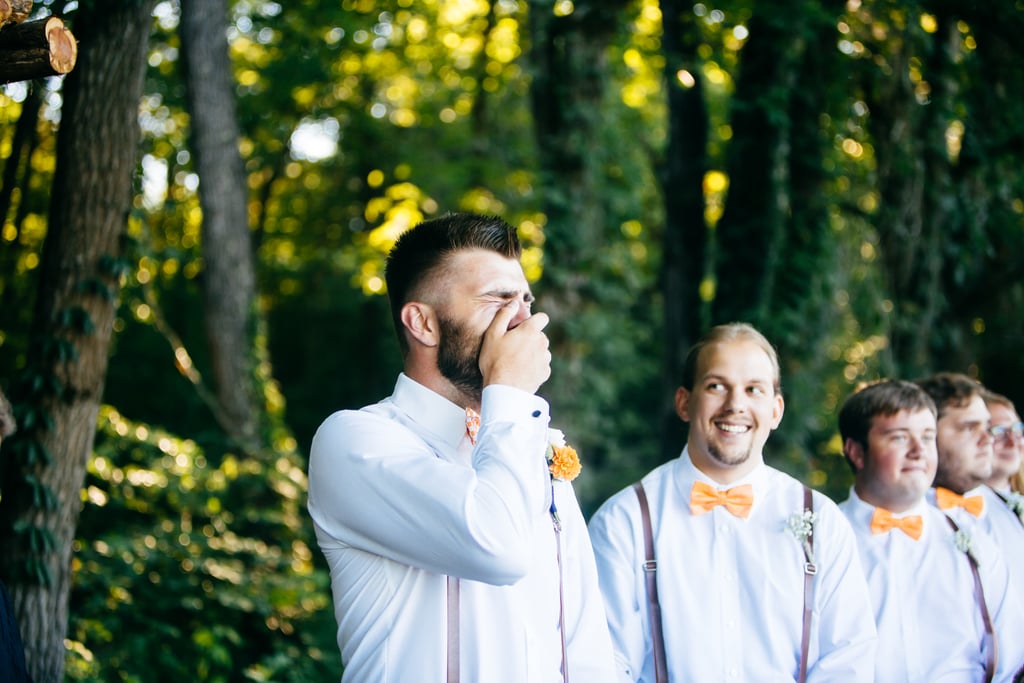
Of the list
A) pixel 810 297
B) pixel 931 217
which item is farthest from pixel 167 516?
pixel 931 217

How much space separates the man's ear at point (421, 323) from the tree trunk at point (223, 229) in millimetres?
5195

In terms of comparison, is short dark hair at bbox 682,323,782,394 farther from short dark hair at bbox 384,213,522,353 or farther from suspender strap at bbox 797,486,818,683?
short dark hair at bbox 384,213,522,353

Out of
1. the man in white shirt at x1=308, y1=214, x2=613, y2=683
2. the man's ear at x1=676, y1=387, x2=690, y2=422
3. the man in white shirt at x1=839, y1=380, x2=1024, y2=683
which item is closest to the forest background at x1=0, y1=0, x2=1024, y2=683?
the man in white shirt at x1=308, y1=214, x2=613, y2=683

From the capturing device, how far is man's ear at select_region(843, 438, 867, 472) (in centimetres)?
395

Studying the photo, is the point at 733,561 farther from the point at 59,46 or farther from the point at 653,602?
the point at 59,46

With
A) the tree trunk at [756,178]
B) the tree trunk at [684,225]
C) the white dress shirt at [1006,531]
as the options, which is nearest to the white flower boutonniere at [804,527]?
the white dress shirt at [1006,531]

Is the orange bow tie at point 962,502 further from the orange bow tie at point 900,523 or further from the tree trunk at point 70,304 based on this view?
the tree trunk at point 70,304

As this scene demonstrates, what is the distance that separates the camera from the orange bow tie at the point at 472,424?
2473 mm

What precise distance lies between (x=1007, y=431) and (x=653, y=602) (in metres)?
2.37

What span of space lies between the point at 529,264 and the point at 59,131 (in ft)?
16.6

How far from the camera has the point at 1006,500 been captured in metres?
4.39

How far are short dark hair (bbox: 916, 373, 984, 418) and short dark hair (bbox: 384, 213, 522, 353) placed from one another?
8.69 ft

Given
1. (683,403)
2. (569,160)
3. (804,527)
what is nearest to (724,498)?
(804,527)

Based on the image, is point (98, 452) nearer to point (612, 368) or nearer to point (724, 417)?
point (724, 417)
